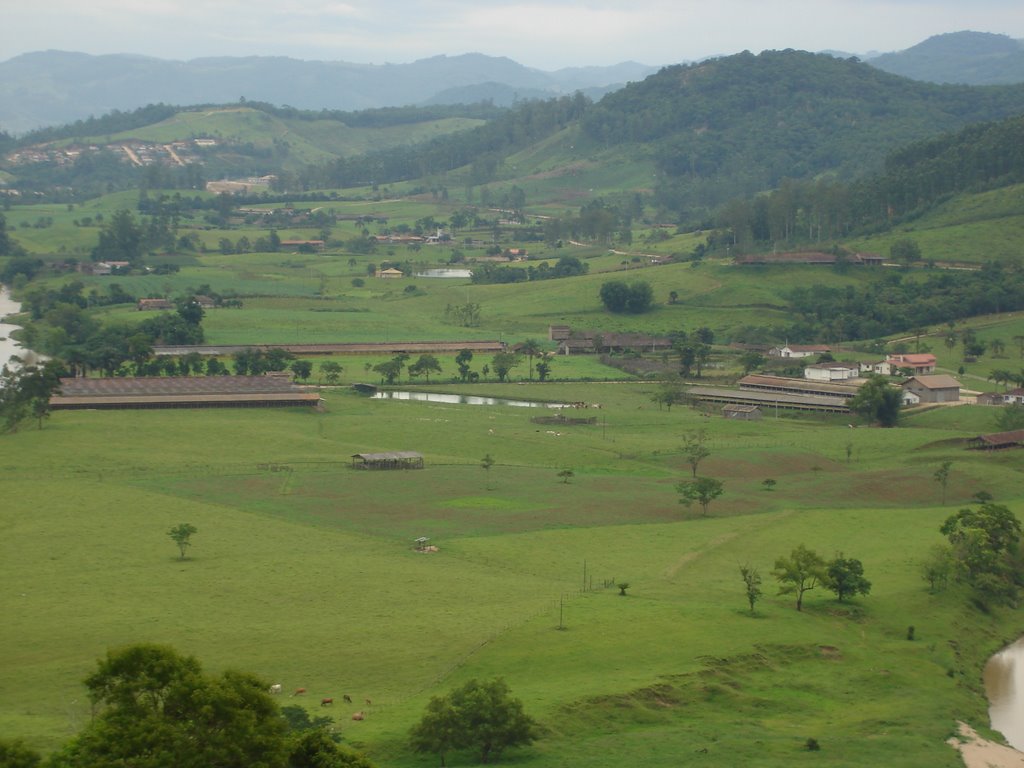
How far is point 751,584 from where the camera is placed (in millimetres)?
43812

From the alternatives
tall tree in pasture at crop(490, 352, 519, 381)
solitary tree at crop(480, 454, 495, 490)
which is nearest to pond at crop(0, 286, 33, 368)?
tall tree in pasture at crop(490, 352, 519, 381)

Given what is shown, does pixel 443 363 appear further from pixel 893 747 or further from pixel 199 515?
pixel 893 747

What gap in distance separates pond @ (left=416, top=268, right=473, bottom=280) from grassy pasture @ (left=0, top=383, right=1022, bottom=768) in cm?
6788

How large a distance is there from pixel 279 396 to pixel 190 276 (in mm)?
A: 55385

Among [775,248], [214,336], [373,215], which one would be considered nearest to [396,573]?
[214,336]

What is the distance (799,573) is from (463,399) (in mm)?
40528

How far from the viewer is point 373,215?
181 metres

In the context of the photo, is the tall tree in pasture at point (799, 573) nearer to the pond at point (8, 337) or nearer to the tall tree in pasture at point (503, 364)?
the tall tree in pasture at point (503, 364)

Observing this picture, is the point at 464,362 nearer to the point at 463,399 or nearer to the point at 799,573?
the point at 463,399

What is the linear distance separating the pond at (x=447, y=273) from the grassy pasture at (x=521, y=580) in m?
67.9

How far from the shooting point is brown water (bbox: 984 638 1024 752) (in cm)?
3862

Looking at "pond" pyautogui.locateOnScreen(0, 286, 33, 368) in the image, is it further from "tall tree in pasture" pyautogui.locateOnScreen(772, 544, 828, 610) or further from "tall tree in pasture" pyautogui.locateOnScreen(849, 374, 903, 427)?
"tall tree in pasture" pyautogui.locateOnScreen(772, 544, 828, 610)

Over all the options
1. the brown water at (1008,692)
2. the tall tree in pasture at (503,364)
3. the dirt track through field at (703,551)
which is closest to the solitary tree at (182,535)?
the dirt track through field at (703,551)

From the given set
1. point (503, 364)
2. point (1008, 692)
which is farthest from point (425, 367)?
point (1008, 692)
